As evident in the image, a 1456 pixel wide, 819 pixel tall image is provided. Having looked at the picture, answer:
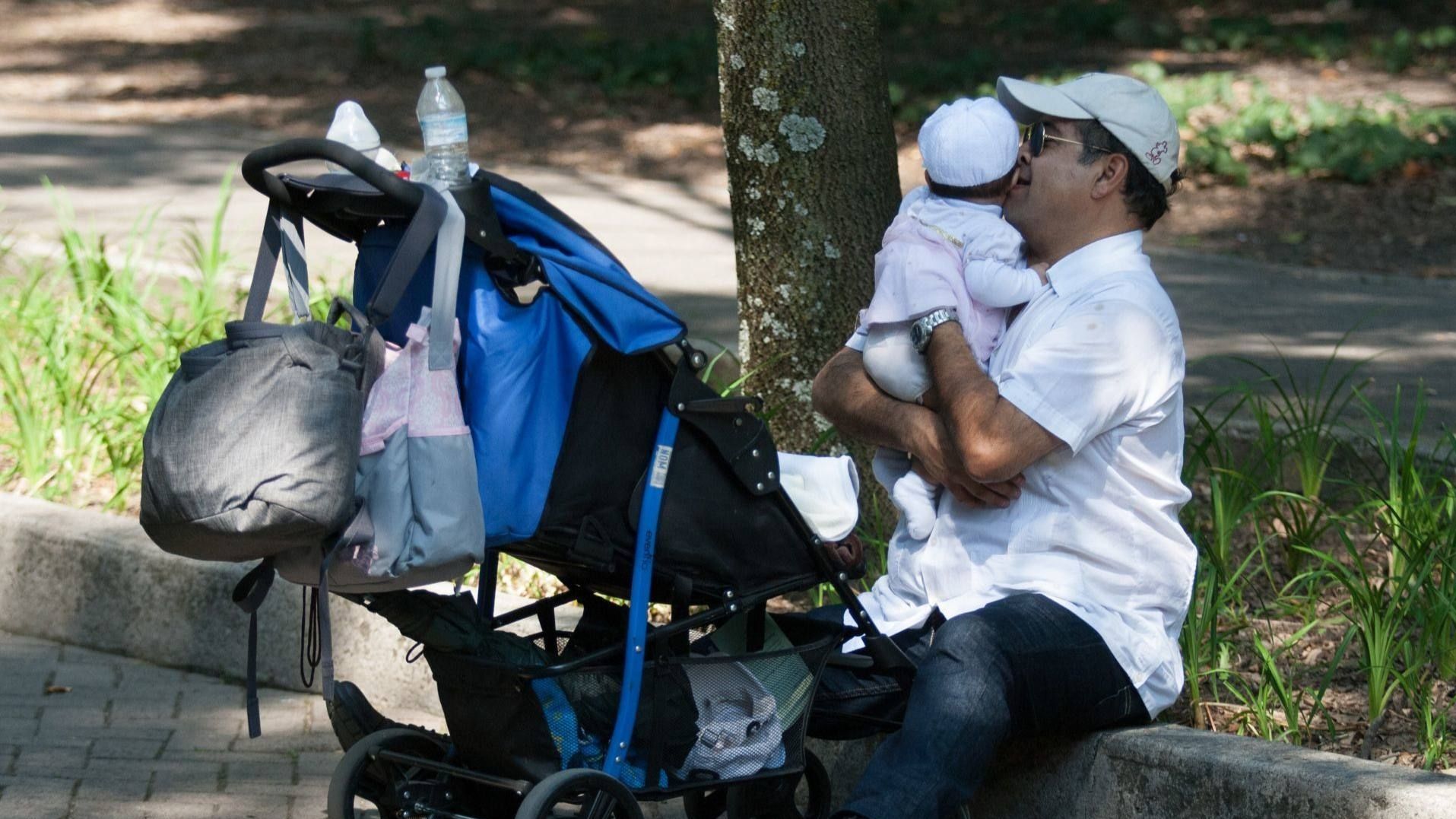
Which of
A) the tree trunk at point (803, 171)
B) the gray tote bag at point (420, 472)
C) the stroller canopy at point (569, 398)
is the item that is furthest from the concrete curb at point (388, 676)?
the gray tote bag at point (420, 472)

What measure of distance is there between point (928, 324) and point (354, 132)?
41.8 inches

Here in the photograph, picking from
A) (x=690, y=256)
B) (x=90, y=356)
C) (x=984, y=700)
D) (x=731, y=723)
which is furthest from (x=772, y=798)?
(x=690, y=256)

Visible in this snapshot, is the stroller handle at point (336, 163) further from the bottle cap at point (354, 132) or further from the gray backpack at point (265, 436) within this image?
the bottle cap at point (354, 132)

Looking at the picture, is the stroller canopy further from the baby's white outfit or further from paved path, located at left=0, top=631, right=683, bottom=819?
paved path, located at left=0, top=631, right=683, bottom=819

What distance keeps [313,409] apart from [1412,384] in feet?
15.0

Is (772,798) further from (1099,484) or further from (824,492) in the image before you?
(1099,484)

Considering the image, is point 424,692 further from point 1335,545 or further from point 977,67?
point 977,67

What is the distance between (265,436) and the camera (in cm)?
242

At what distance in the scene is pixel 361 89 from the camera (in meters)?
13.4

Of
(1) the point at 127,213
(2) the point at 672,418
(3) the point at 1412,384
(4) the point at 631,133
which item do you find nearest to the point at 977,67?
(4) the point at 631,133

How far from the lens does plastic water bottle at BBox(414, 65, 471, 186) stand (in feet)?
9.00

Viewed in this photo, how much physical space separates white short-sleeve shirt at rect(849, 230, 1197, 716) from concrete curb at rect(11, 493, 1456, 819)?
6.4 inches

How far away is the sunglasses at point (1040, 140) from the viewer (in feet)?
10.2

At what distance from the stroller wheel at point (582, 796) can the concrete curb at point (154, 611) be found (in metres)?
1.43
